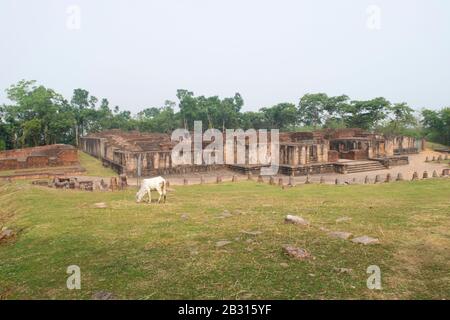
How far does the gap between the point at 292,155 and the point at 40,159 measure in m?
21.6

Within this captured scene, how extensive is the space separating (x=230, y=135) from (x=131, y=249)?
27.3 m

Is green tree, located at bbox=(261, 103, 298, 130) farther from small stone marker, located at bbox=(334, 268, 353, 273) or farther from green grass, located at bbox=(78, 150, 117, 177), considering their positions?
small stone marker, located at bbox=(334, 268, 353, 273)

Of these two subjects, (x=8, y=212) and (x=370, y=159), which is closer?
(x=8, y=212)

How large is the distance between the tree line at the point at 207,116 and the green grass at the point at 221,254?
36444 mm

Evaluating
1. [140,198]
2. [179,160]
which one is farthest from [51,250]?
[179,160]

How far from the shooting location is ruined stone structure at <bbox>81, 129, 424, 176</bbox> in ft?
93.9

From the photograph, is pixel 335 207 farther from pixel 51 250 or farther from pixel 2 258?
pixel 2 258

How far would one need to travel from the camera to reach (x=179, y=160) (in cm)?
3005

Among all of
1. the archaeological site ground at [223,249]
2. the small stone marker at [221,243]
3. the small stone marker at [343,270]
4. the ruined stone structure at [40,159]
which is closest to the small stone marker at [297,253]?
the archaeological site ground at [223,249]

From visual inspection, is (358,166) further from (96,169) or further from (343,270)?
(343,270)

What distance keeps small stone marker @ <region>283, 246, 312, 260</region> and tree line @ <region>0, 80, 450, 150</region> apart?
4225 centimetres

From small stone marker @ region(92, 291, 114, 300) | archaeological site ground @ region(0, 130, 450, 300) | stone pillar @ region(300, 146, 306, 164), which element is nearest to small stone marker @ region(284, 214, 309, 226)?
archaeological site ground @ region(0, 130, 450, 300)

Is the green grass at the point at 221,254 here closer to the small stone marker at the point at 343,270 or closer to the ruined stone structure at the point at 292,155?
the small stone marker at the point at 343,270
